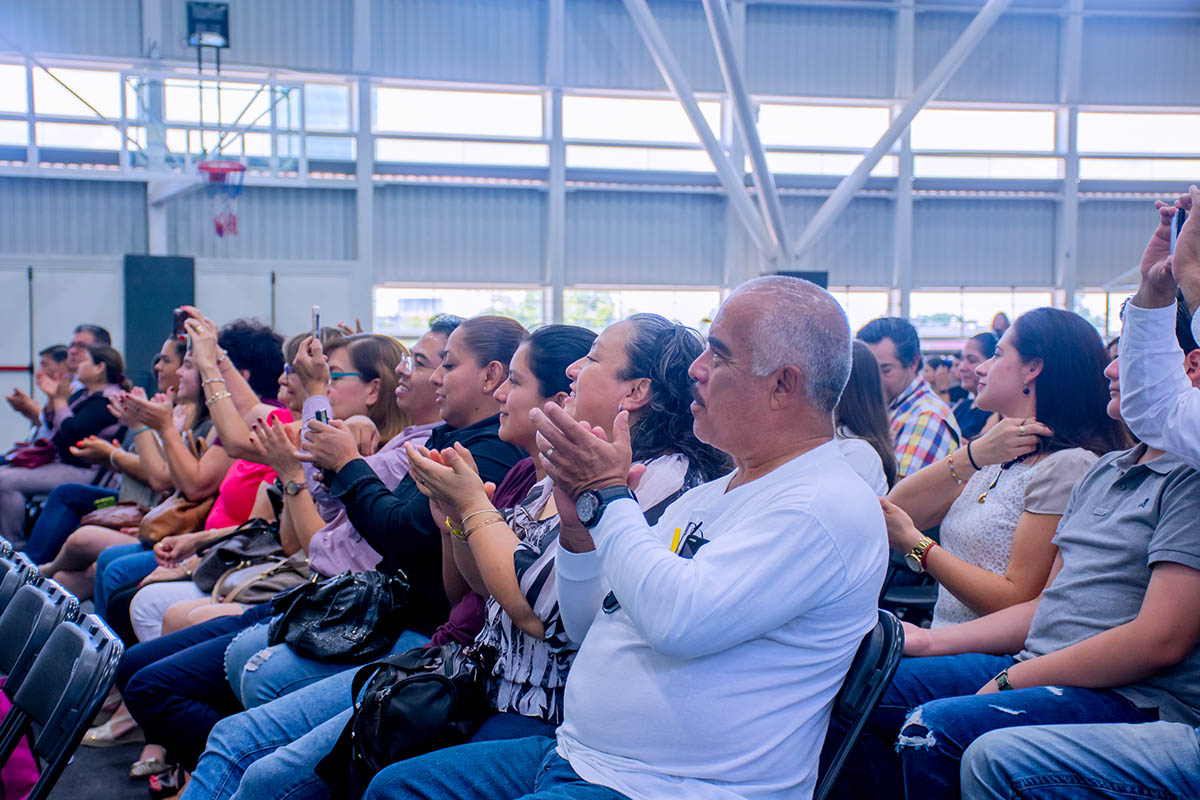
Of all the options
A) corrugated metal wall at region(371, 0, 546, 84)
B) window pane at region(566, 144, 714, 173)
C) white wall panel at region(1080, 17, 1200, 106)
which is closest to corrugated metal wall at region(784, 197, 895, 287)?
window pane at region(566, 144, 714, 173)

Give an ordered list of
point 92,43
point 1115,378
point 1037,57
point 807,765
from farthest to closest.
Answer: point 1037,57 → point 92,43 → point 1115,378 → point 807,765

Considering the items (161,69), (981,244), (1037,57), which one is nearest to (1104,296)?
(981,244)

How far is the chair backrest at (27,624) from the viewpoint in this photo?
6.57 feet

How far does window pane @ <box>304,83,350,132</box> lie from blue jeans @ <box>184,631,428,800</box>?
33.1 ft

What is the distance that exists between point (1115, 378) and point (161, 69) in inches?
433

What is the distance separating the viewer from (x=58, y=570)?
4.20 meters

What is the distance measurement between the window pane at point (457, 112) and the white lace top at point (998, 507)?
9.97 meters

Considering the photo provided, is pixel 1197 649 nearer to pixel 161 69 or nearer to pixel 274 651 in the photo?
pixel 274 651

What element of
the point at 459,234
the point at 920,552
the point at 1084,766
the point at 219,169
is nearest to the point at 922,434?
the point at 920,552

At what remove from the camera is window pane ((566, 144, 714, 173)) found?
11.8 metres

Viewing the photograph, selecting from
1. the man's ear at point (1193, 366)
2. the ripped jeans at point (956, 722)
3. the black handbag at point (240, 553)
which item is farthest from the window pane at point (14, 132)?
the man's ear at point (1193, 366)

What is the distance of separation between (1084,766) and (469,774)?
93 centimetres

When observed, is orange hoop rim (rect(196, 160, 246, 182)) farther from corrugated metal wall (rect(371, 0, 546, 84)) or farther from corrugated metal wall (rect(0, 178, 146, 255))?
corrugated metal wall (rect(371, 0, 546, 84))

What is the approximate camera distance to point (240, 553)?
3.11 meters
